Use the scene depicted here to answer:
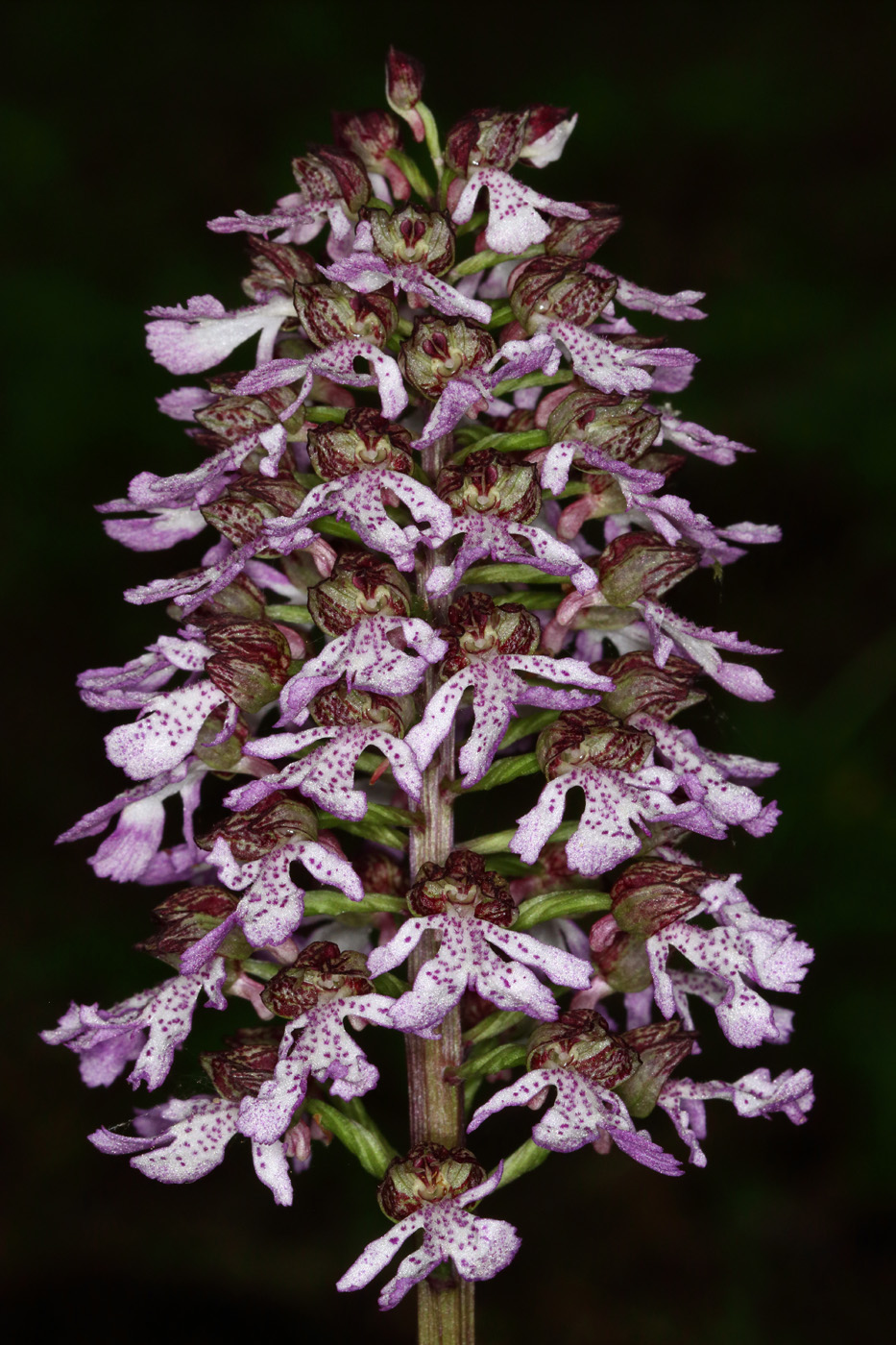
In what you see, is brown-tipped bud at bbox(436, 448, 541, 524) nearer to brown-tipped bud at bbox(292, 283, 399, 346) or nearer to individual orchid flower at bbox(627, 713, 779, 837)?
brown-tipped bud at bbox(292, 283, 399, 346)

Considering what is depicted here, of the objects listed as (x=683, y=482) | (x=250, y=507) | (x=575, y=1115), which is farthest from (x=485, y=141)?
(x=683, y=482)

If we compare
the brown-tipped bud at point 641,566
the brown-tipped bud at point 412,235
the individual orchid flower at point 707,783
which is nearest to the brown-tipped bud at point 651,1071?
the individual orchid flower at point 707,783

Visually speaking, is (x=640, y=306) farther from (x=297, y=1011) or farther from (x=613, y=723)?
(x=297, y=1011)

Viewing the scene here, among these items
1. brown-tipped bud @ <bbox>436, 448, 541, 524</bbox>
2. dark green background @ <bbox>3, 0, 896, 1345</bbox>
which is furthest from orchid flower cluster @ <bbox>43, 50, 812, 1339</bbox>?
dark green background @ <bbox>3, 0, 896, 1345</bbox>

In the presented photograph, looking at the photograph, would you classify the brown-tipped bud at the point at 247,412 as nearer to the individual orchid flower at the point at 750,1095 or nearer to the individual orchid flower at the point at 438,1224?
the individual orchid flower at the point at 438,1224

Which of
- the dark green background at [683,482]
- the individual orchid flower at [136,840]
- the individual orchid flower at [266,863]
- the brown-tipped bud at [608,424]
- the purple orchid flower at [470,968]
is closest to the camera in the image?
the purple orchid flower at [470,968]

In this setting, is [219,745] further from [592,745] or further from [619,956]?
[619,956]

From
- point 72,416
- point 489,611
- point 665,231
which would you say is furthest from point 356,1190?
point 665,231
